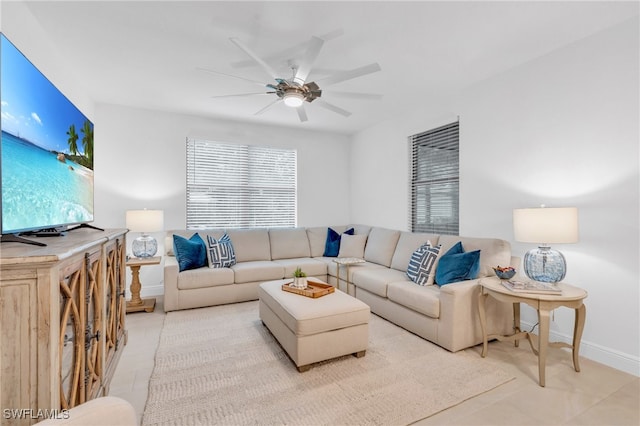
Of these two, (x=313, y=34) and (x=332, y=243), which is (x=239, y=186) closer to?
(x=332, y=243)

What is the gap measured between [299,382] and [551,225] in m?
2.19

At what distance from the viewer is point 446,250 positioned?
10.2 feet

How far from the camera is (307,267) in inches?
163

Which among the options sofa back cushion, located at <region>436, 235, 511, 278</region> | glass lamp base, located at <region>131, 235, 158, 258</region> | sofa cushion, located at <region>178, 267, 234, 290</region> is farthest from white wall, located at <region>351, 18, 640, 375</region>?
glass lamp base, located at <region>131, 235, 158, 258</region>

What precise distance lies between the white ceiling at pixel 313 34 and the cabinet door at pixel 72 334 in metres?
1.87

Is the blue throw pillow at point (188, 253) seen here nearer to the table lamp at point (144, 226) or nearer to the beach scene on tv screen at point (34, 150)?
the table lamp at point (144, 226)

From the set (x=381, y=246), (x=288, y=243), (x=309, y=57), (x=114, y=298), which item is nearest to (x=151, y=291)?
(x=288, y=243)

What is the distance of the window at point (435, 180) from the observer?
3.75 metres

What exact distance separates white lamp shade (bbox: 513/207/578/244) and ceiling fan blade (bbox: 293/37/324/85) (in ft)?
6.64

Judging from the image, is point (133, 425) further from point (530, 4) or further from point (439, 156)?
point (439, 156)

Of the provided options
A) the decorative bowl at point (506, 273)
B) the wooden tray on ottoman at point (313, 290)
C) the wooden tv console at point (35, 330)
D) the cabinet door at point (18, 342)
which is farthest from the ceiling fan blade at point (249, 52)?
the decorative bowl at point (506, 273)

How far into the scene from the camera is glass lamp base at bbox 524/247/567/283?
2.29 m

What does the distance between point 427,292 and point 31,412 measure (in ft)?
8.53

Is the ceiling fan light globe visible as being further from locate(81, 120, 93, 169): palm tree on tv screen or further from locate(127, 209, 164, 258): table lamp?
locate(127, 209, 164, 258): table lamp
